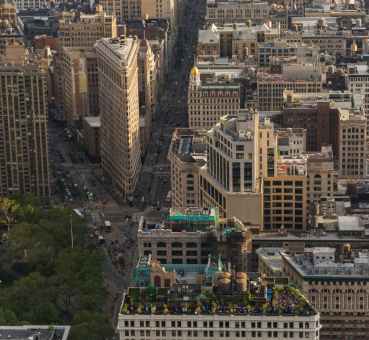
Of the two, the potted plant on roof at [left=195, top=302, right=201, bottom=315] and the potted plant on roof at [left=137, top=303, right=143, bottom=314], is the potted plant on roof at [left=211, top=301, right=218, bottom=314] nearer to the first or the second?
the potted plant on roof at [left=195, top=302, right=201, bottom=315]

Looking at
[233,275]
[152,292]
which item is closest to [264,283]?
[233,275]

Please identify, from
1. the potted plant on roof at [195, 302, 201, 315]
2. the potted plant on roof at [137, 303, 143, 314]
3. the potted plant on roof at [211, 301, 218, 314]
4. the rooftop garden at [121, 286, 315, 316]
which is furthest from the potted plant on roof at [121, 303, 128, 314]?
the potted plant on roof at [211, 301, 218, 314]

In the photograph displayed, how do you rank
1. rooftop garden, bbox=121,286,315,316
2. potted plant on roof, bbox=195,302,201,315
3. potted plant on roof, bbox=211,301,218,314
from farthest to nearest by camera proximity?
rooftop garden, bbox=121,286,315,316
potted plant on roof, bbox=211,301,218,314
potted plant on roof, bbox=195,302,201,315

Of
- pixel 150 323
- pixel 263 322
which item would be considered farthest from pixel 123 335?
pixel 263 322

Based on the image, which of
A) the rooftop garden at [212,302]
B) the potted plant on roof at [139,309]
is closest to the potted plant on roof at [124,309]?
the rooftop garden at [212,302]

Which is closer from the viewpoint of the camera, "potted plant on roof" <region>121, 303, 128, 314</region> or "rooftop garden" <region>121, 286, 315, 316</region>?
"rooftop garden" <region>121, 286, 315, 316</region>

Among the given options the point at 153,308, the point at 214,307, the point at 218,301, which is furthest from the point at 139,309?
the point at 218,301

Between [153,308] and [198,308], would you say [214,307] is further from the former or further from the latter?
[153,308]

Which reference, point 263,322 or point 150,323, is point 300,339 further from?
point 150,323
